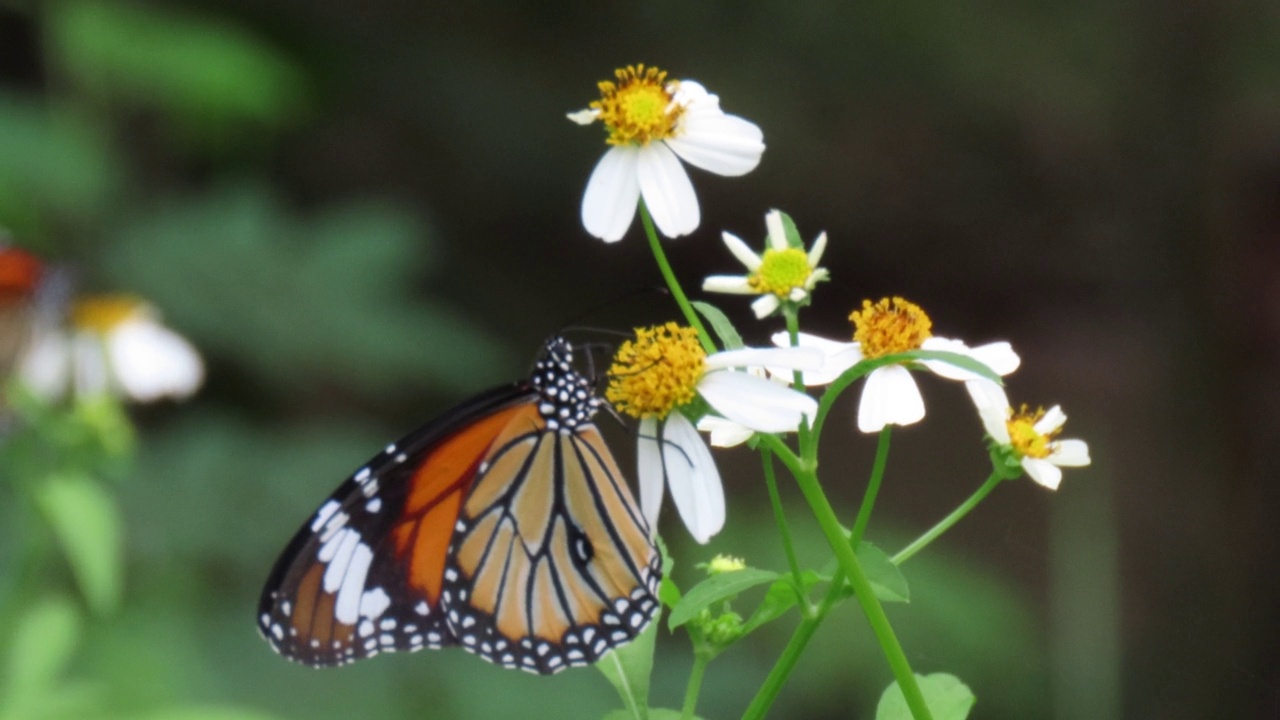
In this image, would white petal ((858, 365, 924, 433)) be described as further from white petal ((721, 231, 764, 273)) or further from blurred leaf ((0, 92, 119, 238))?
blurred leaf ((0, 92, 119, 238))

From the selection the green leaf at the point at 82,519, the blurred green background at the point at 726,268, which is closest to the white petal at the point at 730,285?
the blurred green background at the point at 726,268

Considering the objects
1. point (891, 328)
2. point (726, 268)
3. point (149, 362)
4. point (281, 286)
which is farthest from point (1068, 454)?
point (726, 268)

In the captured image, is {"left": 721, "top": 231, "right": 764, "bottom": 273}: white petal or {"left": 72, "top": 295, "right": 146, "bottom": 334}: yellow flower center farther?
{"left": 72, "top": 295, "right": 146, "bottom": 334}: yellow flower center

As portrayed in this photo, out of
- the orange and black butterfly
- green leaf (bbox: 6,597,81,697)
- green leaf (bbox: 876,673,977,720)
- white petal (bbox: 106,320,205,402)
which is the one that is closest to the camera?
green leaf (bbox: 876,673,977,720)

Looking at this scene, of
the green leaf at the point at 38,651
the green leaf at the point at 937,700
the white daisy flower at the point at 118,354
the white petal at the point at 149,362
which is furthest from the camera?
the white petal at the point at 149,362

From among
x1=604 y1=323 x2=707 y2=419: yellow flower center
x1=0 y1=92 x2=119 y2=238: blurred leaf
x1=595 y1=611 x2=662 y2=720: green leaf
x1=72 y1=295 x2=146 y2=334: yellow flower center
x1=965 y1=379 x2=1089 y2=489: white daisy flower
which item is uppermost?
x1=0 y1=92 x2=119 y2=238: blurred leaf

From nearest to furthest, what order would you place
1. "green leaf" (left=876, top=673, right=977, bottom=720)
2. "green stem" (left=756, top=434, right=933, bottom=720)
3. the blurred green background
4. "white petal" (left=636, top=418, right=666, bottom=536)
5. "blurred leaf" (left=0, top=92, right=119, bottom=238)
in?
"green stem" (left=756, top=434, right=933, bottom=720)
"green leaf" (left=876, top=673, right=977, bottom=720)
"white petal" (left=636, top=418, right=666, bottom=536)
the blurred green background
"blurred leaf" (left=0, top=92, right=119, bottom=238)

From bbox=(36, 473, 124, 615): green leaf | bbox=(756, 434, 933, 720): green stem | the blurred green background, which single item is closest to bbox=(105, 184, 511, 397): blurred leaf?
the blurred green background

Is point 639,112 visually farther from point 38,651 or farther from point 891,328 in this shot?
point 38,651

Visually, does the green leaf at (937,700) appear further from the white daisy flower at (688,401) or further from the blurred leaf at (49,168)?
the blurred leaf at (49,168)
